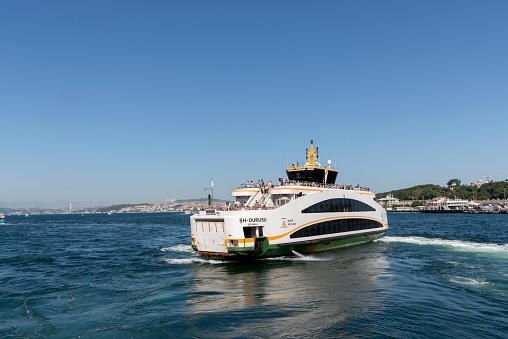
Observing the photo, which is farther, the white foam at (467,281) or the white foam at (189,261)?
the white foam at (189,261)

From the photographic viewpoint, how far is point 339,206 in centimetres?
3178

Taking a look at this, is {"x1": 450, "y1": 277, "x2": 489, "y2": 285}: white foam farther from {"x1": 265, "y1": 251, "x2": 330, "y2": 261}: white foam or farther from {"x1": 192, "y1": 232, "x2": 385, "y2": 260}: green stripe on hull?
{"x1": 192, "y1": 232, "x2": 385, "y2": 260}: green stripe on hull

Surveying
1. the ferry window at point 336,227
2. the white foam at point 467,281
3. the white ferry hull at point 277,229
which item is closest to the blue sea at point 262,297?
the white foam at point 467,281

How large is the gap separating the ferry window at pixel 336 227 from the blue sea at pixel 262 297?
2131mm

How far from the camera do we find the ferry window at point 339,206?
28.4 metres

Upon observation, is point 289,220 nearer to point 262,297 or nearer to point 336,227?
point 336,227

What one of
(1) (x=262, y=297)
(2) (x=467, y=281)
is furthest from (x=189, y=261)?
(2) (x=467, y=281)

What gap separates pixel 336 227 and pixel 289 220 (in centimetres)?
758

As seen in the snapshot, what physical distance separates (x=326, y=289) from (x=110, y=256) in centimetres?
2191

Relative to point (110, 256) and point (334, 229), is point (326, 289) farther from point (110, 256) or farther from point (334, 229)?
point (110, 256)

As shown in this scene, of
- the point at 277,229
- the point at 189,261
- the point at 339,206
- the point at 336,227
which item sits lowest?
the point at 189,261

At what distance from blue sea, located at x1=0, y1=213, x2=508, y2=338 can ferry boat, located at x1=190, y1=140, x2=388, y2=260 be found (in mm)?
1390

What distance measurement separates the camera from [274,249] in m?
24.6

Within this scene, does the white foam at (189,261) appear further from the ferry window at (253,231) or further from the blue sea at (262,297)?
the ferry window at (253,231)
